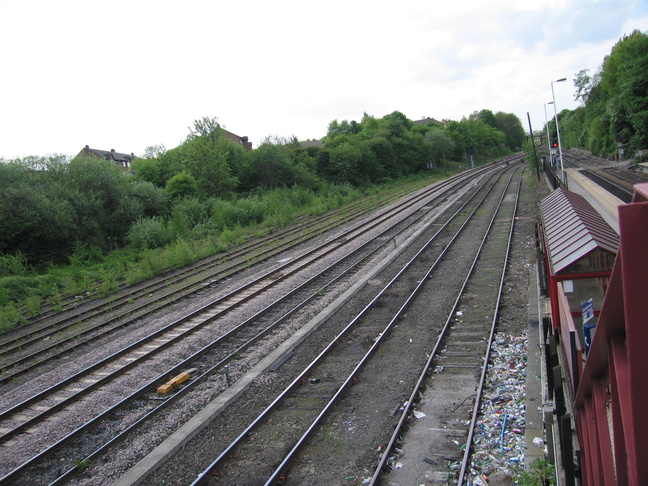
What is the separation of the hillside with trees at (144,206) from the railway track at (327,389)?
40.2 feet

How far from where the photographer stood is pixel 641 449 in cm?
164

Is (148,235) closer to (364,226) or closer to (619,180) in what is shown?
(364,226)

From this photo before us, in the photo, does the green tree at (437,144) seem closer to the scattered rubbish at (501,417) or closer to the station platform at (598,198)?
the station platform at (598,198)

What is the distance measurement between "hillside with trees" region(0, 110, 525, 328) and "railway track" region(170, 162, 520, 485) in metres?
12.2

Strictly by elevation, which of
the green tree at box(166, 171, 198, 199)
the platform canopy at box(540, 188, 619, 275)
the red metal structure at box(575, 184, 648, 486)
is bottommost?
the platform canopy at box(540, 188, 619, 275)

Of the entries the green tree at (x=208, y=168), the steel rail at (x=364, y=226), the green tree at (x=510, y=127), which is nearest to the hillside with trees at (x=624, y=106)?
the steel rail at (x=364, y=226)

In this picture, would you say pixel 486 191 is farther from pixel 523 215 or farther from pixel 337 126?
pixel 337 126

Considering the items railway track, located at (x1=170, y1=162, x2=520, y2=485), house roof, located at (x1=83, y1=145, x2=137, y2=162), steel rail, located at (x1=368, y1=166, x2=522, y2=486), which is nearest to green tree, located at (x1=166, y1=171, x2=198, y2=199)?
railway track, located at (x1=170, y1=162, x2=520, y2=485)

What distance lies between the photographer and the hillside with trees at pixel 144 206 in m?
22.3

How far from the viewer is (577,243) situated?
8.91 meters

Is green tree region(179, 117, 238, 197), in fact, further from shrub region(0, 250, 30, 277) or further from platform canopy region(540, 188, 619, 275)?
platform canopy region(540, 188, 619, 275)

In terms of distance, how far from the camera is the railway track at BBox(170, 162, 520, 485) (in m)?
6.82

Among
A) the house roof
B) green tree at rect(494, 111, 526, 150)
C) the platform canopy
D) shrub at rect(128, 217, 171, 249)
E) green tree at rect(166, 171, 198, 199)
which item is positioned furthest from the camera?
green tree at rect(494, 111, 526, 150)

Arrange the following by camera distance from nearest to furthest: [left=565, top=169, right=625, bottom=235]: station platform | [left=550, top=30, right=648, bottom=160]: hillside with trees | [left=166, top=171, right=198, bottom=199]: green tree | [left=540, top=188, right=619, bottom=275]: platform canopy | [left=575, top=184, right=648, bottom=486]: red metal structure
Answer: [left=575, top=184, right=648, bottom=486]: red metal structure
[left=540, top=188, right=619, bottom=275]: platform canopy
[left=565, top=169, right=625, bottom=235]: station platform
[left=166, top=171, right=198, bottom=199]: green tree
[left=550, top=30, right=648, bottom=160]: hillside with trees
